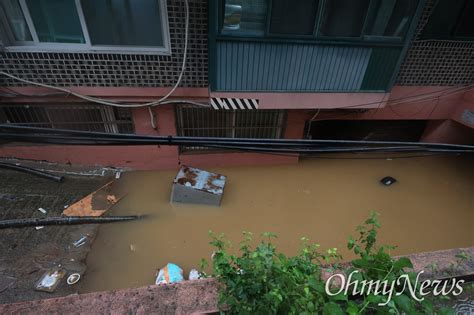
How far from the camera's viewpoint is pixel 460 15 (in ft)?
15.2

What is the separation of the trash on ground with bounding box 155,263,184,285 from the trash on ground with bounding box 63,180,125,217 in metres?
1.89

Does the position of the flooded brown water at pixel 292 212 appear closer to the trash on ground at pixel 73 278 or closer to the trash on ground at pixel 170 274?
the trash on ground at pixel 73 278

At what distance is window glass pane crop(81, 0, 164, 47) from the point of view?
3986mm

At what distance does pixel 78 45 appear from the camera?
13.8 feet

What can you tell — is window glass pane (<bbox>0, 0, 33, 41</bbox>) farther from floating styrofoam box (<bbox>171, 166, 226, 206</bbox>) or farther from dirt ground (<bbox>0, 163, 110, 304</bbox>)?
floating styrofoam box (<bbox>171, 166, 226, 206</bbox>)

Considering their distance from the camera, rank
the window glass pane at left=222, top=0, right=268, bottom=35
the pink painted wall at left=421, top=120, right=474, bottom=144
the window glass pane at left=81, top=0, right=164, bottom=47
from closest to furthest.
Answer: the window glass pane at left=222, top=0, right=268, bottom=35 → the window glass pane at left=81, top=0, right=164, bottom=47 → the pink painted wall at left=421, top=120, right=474, bottom=144

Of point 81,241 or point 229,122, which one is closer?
point 81,241

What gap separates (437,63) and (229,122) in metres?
4.49

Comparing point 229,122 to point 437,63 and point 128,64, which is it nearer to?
point 128,64

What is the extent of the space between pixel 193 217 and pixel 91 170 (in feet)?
8.70

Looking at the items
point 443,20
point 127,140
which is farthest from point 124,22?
point 443,20

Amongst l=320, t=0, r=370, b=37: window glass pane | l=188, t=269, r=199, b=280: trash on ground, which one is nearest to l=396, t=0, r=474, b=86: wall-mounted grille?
l=320, t=0, r=370, b=37: window glass pane

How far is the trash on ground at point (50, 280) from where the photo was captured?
3.87m

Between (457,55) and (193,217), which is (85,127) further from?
(457,55)
